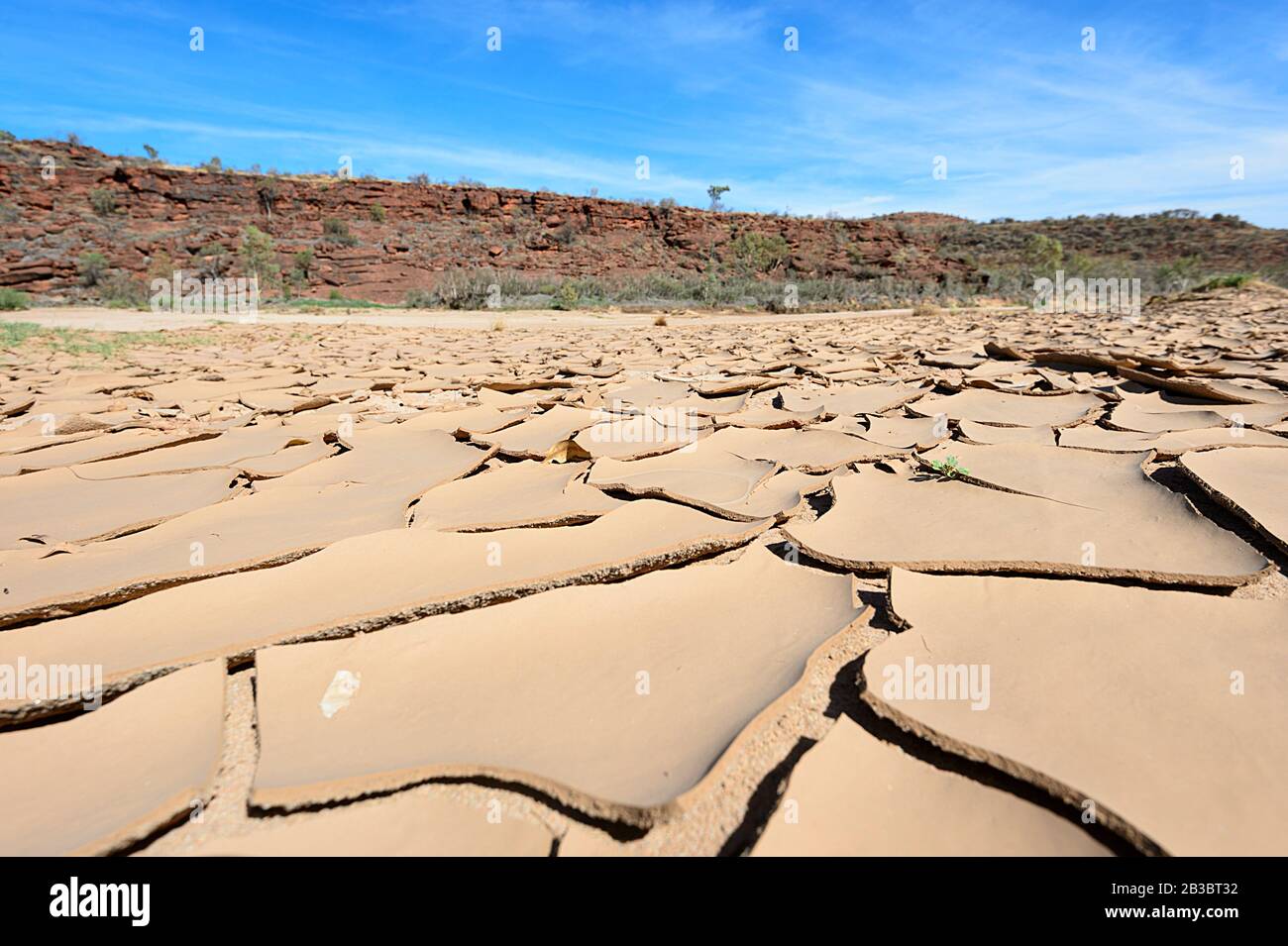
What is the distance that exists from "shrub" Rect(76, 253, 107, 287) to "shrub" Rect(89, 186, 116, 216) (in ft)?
11.6

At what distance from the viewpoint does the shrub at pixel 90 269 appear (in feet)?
49.4

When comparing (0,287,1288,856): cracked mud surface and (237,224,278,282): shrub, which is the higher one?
(237,224,278,282): shrub

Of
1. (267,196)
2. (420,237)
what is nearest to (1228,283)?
(420,237)

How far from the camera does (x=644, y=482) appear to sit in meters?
1.61

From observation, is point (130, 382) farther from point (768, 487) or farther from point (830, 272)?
point (830, 272)

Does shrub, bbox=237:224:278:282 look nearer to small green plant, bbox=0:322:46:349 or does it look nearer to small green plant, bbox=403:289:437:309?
small green plant, bbox=403:289:437:309

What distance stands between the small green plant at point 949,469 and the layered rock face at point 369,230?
18454 mm

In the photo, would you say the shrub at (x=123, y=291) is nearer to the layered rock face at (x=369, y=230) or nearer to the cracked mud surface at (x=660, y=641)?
the layered rock face at (x=369, y=230)

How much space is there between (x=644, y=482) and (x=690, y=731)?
926 millimetres

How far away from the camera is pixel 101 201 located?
58.4 feet

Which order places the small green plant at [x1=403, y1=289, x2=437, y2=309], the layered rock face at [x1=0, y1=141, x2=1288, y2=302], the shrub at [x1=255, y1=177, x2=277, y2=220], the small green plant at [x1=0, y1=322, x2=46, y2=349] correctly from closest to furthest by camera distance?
1. the small green plant at [x1=0, y1=322, x2=46, y2=349]
2. the small green plant at [x1=403, y1=289, x2=437, y2=309]
3. the layered rock face at [x1=0, y1=141, x2=1288, y2=302]
4. the shrub at [x1=255, y1=177, x2=277, y2=220]

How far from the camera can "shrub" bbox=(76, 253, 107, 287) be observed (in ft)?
49.4

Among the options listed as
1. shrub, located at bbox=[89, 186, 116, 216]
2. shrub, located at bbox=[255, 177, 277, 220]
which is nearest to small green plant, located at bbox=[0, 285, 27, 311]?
shrub, located at bbox=[89, 186, 116, 216]
